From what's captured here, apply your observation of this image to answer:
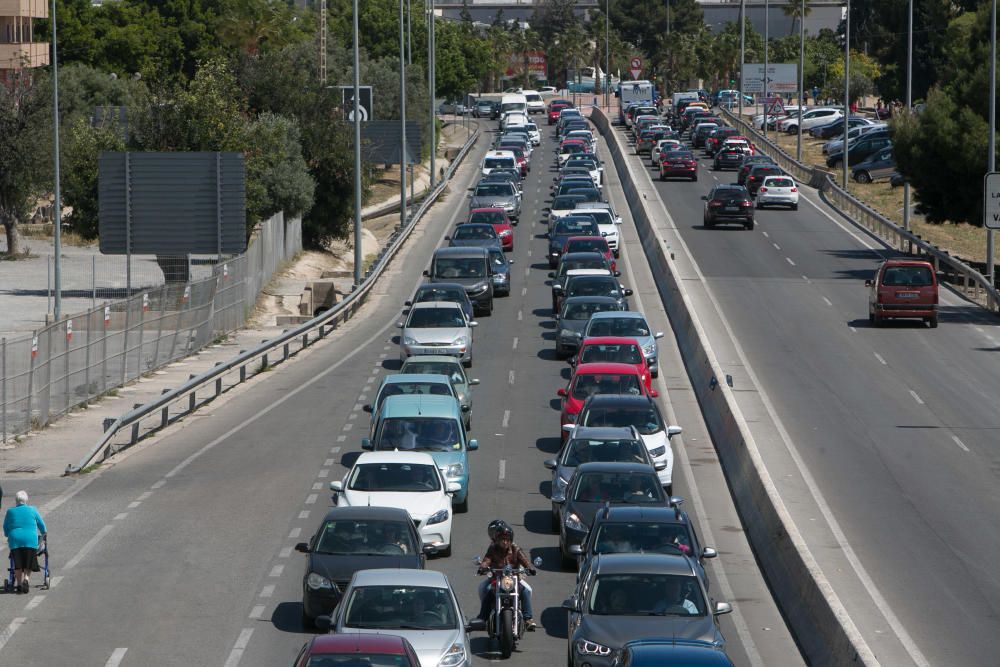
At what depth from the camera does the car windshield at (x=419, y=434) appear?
76.8 ft

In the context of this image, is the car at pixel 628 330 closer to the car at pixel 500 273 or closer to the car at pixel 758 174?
the car at pixel 500 273

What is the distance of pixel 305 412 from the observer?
30.8 m

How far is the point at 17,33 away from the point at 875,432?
72637mm

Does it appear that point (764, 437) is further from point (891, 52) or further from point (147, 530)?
point (891, 52)

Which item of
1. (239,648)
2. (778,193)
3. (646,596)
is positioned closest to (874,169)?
(778,193)

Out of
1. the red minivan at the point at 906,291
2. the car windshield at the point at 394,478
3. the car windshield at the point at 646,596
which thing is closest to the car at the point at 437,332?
the red minivan at the point at 906,291

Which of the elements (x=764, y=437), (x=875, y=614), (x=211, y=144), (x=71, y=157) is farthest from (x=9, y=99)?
(x=875, y=614)

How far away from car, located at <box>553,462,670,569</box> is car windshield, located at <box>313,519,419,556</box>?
2.74 meters

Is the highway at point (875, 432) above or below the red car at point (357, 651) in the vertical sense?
below

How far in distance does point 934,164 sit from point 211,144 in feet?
82.5

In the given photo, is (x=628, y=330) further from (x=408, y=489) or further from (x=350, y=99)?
(x=350, y=99)

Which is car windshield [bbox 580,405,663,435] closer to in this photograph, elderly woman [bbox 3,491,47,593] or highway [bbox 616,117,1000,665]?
highway [bbox 616,117,1000,665]

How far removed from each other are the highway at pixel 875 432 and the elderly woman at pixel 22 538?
30.8 ft

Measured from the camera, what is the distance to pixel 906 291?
4075 centimetres
